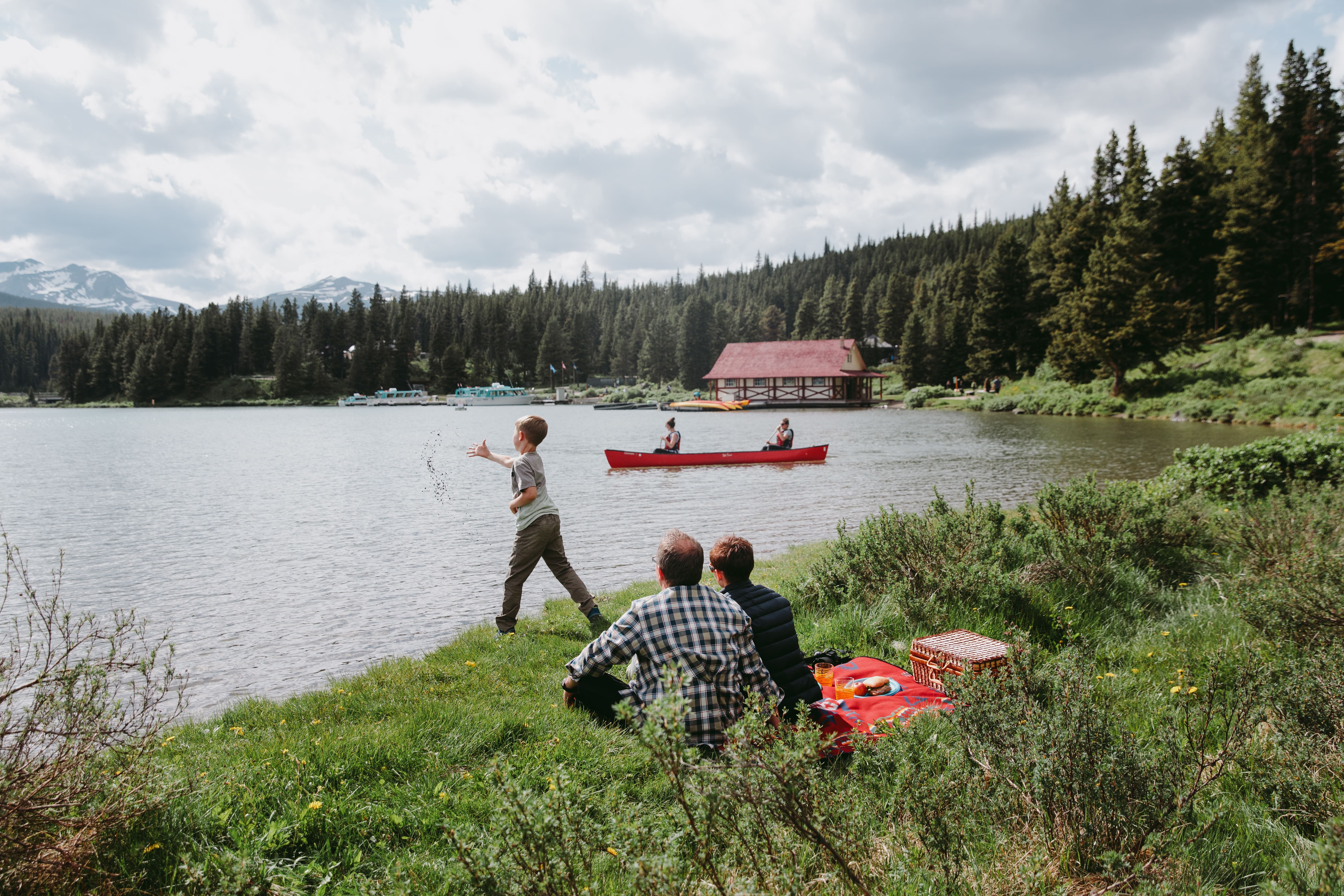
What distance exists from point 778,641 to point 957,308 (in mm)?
72868

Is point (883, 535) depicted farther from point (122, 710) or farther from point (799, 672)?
point (122, 710)

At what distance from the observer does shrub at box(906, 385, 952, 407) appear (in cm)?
6122

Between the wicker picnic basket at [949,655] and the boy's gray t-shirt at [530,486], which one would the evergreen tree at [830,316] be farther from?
the wicker picnic basket at [949,655]

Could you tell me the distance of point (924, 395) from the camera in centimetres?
6175

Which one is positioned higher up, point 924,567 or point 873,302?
point 873,302

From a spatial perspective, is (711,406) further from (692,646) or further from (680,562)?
(692,646)

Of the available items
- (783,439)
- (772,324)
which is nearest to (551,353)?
(772,324)

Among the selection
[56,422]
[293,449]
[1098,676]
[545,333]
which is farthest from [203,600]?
[545,333]

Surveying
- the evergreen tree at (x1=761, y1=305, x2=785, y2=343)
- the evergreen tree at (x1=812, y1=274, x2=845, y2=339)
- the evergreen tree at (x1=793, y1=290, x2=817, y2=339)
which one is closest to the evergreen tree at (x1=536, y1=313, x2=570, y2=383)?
the evergreen tree at (x1=761, y1=305, x2=785, y2=343)

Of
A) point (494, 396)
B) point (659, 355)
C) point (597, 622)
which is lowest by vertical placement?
point (597, 622)

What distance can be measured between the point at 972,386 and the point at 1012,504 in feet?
178

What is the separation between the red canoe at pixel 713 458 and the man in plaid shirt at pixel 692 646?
63.9ft

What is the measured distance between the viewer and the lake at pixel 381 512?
8.77m

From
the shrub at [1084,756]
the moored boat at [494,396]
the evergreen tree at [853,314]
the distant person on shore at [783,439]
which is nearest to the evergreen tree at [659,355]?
the moored boat at [494,396]
